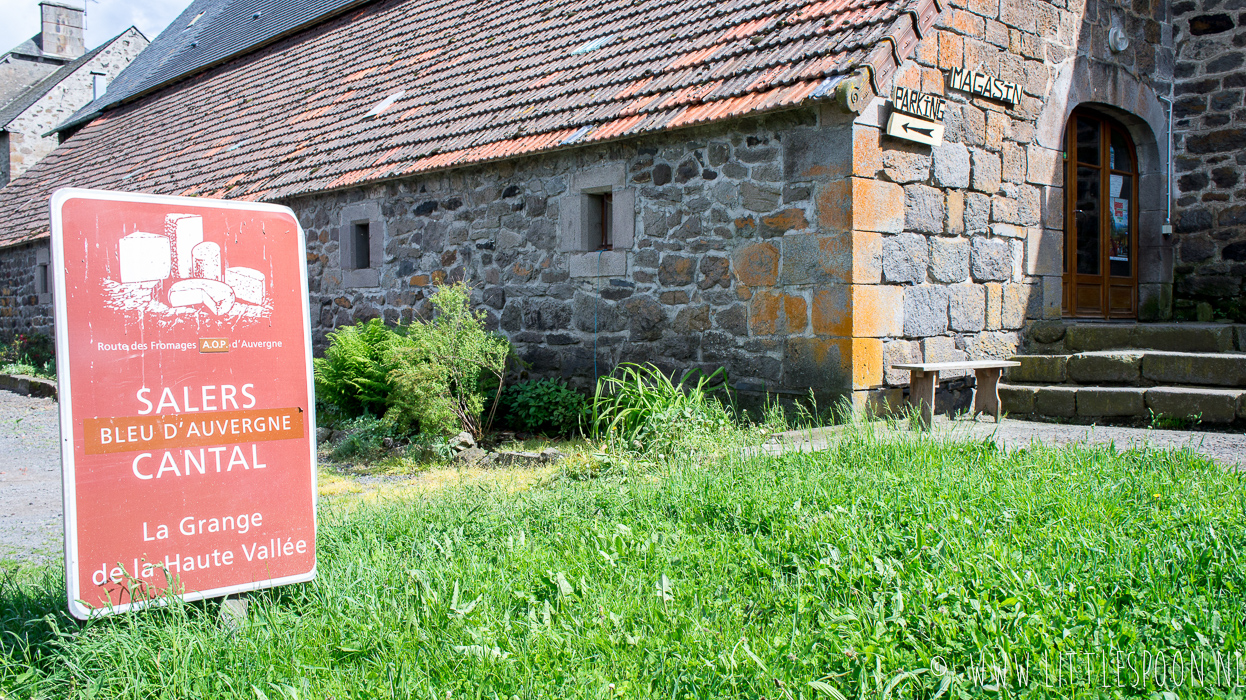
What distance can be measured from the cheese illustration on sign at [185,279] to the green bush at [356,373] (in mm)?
4483

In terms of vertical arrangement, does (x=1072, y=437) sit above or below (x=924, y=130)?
below

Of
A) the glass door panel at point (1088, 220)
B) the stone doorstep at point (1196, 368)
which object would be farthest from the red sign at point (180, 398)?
the glass door panel at point (1088, 220)

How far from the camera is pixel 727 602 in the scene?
2895mm

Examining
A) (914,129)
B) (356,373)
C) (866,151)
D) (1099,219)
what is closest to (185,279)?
(866,151)

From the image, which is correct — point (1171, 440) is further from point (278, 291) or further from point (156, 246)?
point (156, 246)

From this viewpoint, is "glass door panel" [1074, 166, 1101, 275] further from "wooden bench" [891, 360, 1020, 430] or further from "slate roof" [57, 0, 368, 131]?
"slate roof" [57, 0, 368, 131]

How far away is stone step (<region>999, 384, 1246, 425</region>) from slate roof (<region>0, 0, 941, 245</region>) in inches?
109

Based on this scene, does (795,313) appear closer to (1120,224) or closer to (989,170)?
(989,170)

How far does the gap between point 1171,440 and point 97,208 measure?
5.81 m

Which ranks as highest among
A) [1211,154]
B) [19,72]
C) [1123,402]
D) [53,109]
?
[19,72]

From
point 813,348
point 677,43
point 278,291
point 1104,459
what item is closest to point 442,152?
point 677,43

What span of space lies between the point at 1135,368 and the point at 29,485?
802cm

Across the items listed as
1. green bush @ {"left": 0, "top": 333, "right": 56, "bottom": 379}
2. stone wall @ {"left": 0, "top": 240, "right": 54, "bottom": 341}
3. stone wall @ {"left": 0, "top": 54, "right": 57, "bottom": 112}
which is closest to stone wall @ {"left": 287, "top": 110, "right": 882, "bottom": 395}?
green bush @ {"left": 0, "top": 333, "right": 56, "bottom": 379}

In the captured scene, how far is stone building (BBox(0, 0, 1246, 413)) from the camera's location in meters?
6.29
